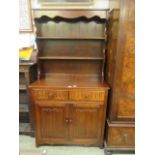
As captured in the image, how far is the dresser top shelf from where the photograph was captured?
1.97 meters

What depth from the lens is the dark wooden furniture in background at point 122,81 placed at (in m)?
1.63

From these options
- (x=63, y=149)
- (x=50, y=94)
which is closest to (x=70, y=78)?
(x=50, y=94)

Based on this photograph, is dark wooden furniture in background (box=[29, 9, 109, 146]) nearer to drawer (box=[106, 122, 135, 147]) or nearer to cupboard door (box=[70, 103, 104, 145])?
cupboard door (box=[70, 103, 104, 145])

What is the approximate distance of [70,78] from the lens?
233 centimetres

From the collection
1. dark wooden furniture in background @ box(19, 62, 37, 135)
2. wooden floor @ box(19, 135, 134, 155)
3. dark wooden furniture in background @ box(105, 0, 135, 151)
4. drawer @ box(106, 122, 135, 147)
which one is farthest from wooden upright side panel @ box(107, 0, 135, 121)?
dark wooden furniture in background @ box(19, 62, 37, 135)

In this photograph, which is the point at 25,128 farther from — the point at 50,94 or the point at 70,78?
the point at 70,78

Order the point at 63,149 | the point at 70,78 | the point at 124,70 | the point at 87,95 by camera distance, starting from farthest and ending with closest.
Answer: the point at 70,78 < the point at 63,149 < the point at 87,95 < the point at 124,70

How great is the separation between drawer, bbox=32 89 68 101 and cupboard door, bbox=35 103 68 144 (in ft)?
0.27

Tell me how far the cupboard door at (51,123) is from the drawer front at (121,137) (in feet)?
1.85

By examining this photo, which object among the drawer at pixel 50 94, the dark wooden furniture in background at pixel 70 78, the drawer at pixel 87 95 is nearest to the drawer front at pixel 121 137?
the dark wooden furniture in background at pixel 70 78

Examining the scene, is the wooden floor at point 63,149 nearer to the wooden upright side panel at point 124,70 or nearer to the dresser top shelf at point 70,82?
the wooden upright side panel at point 124,70

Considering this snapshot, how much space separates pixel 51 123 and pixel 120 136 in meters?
0.86
